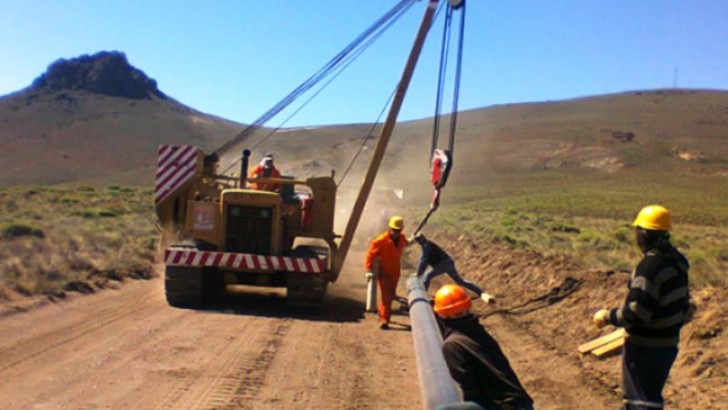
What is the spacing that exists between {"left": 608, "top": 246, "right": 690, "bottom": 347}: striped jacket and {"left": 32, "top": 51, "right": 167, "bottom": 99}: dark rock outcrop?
466 ft

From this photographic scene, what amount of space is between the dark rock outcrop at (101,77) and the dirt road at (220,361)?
13437 cm

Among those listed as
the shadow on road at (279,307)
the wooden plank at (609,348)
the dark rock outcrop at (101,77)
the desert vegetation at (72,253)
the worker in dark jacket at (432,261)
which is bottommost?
the shadow on road at (279,307)

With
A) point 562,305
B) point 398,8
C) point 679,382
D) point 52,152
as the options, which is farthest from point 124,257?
point 52,152

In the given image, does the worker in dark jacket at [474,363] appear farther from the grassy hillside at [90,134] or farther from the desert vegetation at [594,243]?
the grassy hillside at [90,134]

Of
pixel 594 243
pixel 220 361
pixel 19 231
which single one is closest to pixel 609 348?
pixel 220 361

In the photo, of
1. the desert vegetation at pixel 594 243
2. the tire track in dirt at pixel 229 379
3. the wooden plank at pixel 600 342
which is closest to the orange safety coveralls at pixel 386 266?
the tire track in dirt at pixel 229 379

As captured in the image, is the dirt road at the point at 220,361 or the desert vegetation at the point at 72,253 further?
the desert vegetation at the point at 72,253

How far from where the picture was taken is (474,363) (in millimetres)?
5266

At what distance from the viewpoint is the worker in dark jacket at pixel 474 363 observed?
5188 millimetres

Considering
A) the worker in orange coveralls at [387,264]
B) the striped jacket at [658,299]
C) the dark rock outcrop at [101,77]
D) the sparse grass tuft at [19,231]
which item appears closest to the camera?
the striped jacket at [658,299]

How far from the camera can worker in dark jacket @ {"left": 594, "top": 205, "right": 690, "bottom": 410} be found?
5.93 m

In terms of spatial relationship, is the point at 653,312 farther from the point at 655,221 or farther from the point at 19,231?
the point at 19,231

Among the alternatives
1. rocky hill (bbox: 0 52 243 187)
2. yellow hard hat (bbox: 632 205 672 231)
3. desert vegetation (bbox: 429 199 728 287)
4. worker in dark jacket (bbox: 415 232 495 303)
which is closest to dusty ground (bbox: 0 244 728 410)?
worker in dark jacket (bbox: 415 232 495 303)

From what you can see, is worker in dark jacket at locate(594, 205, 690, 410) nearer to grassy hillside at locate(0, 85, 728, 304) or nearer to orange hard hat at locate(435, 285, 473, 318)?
orange hard hat at locate(435, 285, 473, 318)
